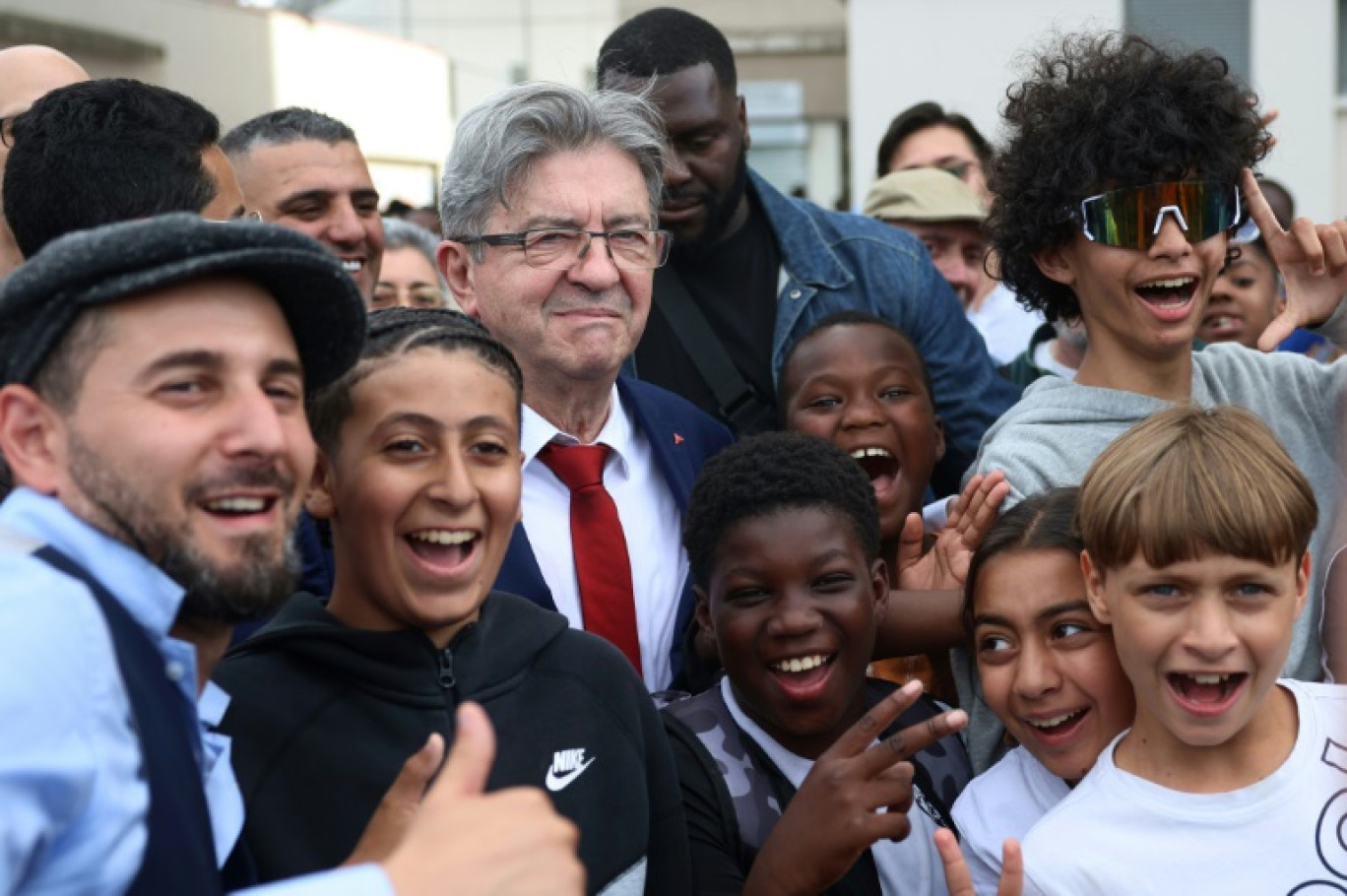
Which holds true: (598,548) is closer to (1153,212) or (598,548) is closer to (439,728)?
(439,728)

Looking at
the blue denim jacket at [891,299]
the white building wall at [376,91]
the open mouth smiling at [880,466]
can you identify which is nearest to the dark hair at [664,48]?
the blue denim jacket at [891,299]

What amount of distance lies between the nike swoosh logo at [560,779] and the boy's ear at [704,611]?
72 cm

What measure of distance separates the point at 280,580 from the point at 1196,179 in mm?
2314

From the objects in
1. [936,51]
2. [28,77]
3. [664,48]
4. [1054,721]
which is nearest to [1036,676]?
[1054,721]

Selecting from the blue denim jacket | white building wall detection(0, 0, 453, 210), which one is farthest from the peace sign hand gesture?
white building wall detection(0, 0, 453, 210)

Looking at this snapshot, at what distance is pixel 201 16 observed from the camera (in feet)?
50.4

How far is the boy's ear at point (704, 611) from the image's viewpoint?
3.39m

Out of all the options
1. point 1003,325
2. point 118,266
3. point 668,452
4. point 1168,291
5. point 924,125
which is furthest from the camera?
point 924,125

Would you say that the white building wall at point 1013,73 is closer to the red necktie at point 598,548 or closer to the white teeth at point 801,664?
the red necktie at point 598,548

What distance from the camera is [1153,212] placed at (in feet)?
11.4

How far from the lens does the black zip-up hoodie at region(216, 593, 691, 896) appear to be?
252 cm

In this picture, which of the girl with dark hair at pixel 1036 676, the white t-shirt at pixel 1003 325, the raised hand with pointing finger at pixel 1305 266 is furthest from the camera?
the white t-shirt at pixel 1003 325

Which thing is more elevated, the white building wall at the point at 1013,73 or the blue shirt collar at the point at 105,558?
the white building wall at the point at 1013,73

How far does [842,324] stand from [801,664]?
1.27m
